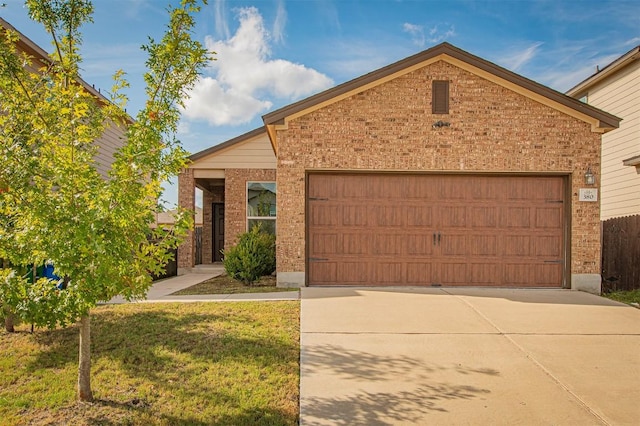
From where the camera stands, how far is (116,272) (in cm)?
411

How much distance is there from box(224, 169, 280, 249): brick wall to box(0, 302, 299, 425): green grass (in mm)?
7301

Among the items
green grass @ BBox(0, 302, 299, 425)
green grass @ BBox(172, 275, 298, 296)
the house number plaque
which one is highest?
the house number plaque

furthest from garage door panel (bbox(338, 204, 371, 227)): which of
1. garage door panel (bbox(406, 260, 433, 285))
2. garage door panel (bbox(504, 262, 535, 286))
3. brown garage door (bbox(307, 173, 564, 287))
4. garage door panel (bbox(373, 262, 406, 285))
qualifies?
garage door panel (bbox(504, 262, 535, 286))

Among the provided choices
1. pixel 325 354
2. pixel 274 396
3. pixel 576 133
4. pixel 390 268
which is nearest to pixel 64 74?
pixel 274 396

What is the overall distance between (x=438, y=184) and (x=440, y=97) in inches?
73.6

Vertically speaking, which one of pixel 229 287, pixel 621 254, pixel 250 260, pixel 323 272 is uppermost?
pixel 621 254

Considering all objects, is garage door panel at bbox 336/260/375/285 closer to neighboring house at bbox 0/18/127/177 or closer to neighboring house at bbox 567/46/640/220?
neighboring house at bbox 0/18/127/177

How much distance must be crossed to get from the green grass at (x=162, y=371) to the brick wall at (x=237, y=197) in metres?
7.30

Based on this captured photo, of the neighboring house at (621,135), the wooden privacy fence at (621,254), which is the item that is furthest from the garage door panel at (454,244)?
the neighboring house at (621,135)

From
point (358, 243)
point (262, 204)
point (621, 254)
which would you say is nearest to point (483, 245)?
point (358, 243)

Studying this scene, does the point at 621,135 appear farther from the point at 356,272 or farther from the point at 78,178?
the point at 78,178

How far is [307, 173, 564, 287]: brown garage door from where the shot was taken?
10.4 m

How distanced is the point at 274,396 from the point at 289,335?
1.86m

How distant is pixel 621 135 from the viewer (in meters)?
14.8
